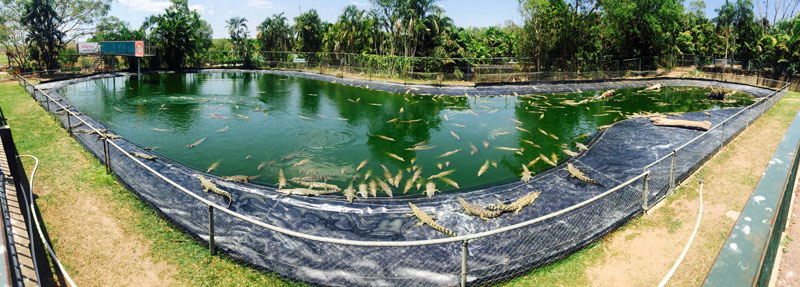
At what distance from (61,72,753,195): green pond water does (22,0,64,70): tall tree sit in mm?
11947

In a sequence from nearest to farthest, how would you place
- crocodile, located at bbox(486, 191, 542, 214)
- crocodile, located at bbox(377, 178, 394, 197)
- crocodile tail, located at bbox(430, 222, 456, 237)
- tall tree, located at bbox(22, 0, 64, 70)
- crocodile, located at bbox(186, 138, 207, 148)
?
crocodile tail, located at bbox(430, 222, 456, 237)
crocodile, located at bbox(486, 191, 542, 214)
crocodile, located at bbox(377, 178, 394, 197)
crocodile, located at bbox(186, 138, 207, 148)
tall tree, located at bbox(22, 0, 64, 70)

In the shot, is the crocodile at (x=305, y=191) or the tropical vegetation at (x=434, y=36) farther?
the tropical vegetation at (x=434, y=36)

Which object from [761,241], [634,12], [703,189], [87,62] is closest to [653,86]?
[634,12]

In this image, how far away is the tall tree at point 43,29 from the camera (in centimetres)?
3838

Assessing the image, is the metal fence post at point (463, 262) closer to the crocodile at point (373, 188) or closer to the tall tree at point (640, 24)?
the crocodile at point (373, 188)

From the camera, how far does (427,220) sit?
880cm

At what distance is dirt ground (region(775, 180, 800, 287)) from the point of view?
6.57m

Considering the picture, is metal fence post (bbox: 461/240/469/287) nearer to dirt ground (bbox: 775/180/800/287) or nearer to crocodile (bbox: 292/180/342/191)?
dirt ground (bbox: 775/180/800/287)

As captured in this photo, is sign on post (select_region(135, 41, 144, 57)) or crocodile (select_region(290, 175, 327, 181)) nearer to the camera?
crocodile (select_region(290, 175, 327, 181))

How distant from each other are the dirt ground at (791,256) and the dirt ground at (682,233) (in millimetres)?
122

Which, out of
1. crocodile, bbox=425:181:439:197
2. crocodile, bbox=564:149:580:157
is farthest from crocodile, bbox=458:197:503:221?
crocodile, bbox=564:149:580:157

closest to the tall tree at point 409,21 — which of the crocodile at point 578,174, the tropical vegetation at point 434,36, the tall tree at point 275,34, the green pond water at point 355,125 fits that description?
the tropical vegetation at point 434,36

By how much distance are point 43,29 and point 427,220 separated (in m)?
46.8

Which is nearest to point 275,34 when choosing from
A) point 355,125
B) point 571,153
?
point 355,125
